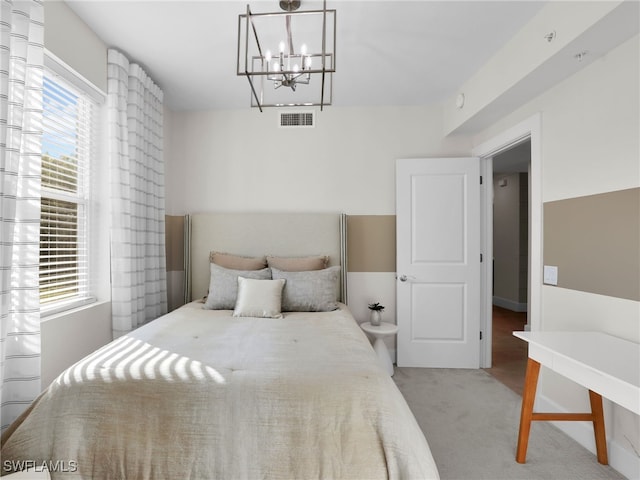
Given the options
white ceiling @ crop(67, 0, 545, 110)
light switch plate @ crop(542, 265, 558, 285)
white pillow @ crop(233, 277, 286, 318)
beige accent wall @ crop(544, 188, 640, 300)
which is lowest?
white pillow @ crop(233, 277, 286, 318)

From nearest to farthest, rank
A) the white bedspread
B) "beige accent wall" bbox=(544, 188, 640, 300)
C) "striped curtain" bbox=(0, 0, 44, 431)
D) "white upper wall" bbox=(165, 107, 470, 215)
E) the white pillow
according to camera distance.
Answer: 1. the white bedspread
2. "striped curtain" bbox=(0, 0, 44, 431)
3. "beige accent wall" bbox=(544, 188, 640, 300)
4. the white pillow
5. "white upper wall" bbox=(165, 107, 470, 215)

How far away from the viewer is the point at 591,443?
6.31ft

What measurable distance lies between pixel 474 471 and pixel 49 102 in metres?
3.29

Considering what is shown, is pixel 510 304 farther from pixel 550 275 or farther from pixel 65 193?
pixel 65 193

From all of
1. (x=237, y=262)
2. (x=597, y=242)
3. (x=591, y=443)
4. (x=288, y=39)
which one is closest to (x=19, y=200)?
(x=237, y=262)

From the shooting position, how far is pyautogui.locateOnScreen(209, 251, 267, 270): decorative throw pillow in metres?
3.11

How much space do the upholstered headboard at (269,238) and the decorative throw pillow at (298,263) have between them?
16 centimetres

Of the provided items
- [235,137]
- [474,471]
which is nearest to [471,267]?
[474,471]

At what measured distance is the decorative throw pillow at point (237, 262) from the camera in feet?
10.2

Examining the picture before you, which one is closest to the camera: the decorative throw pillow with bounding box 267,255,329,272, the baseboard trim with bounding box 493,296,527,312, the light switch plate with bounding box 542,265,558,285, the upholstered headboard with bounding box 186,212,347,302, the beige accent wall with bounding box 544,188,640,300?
the beige accent wall with bounding box 544,188,640,300

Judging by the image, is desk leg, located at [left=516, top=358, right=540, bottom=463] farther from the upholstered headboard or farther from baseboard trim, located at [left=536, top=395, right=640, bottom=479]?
the upholstered headboard

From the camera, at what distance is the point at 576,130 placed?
2047 mm

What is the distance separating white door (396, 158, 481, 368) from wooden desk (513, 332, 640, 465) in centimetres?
136

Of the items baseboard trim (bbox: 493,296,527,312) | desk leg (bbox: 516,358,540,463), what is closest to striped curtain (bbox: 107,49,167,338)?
desk leg (bbox: 516,358,540,463)
